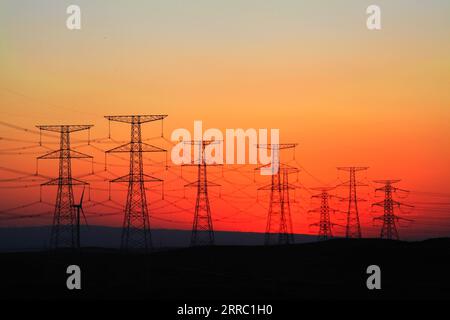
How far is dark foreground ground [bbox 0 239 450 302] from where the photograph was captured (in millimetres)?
84812

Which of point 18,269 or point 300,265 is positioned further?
point 300,265

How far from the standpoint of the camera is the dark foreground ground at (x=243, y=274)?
3339 inches

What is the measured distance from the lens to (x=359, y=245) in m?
142

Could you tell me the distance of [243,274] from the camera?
340 feet

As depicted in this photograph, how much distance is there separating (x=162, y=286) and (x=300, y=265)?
115 feet
